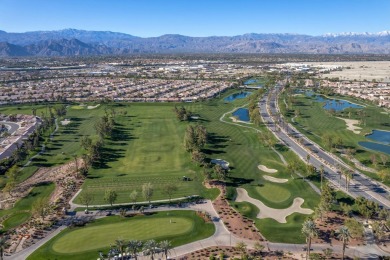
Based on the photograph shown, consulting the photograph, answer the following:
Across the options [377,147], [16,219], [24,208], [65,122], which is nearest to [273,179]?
[377,147]

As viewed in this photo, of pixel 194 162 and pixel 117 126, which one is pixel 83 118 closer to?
pixel 117 126

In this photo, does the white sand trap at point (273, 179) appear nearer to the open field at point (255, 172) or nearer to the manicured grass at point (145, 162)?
the open field at point (255, 172)

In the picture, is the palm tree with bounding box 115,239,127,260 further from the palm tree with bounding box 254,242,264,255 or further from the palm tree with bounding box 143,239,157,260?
the palm tree with bounding box 254,242,264,255

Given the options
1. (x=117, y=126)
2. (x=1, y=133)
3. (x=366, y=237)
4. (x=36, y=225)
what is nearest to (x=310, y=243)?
(x=366, y=237)

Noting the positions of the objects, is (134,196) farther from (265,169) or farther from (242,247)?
(265,169)

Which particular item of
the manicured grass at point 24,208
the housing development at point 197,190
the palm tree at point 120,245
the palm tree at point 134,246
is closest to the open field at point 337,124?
the housing development at point 197,190
